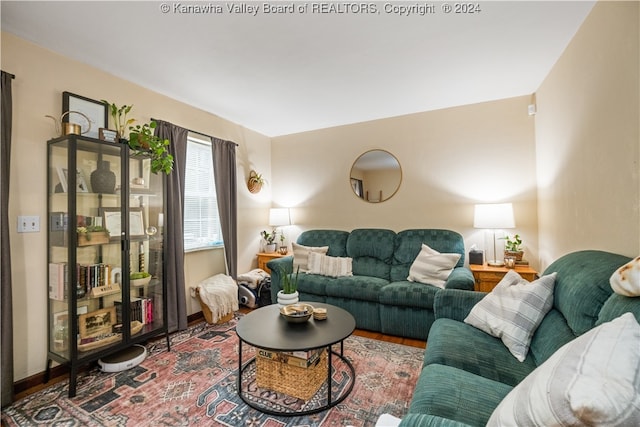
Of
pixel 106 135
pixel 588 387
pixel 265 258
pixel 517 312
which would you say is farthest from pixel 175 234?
pixel 588 387

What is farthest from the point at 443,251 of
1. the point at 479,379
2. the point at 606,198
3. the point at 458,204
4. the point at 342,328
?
the point at 479,379

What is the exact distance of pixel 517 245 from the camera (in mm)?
3170

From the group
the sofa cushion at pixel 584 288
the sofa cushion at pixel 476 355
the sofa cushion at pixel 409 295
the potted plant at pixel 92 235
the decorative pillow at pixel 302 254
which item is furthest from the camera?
the decorative pillow at pixel 302 254

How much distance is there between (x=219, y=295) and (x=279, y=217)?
1.48 m

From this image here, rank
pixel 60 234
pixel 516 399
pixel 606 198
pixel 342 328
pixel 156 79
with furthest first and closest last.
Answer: pixel 156 79, pixel 60 234, pixel 342 328, pixel 606 198, pixel 516 399

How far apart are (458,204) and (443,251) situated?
2.15ft

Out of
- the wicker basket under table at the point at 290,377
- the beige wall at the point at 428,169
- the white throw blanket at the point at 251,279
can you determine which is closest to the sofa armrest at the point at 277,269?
the white throw blanket at the point at 251,279

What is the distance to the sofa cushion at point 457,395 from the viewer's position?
3.54ft

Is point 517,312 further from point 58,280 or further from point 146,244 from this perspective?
point 58,280

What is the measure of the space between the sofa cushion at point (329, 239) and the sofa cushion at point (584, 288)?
238 centimetres

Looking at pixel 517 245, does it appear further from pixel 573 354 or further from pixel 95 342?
pixel 95 342

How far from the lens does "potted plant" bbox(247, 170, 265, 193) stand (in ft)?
13.7

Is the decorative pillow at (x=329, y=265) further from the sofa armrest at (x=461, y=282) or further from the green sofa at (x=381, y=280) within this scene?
the sofa armrest at (x=461, y=282)

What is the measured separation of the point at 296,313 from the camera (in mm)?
2051
